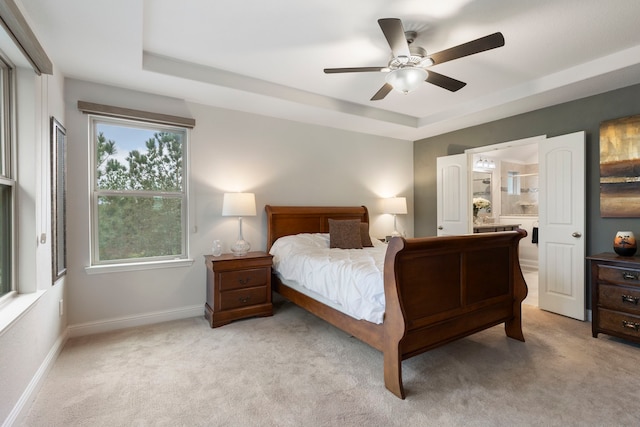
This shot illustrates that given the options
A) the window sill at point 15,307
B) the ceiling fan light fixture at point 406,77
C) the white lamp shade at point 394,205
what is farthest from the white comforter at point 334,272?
the window sill at point 15,307

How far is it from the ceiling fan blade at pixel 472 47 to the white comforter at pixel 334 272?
5.23 feet

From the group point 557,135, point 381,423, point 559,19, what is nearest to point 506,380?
point 381,423

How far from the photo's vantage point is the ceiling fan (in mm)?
1986

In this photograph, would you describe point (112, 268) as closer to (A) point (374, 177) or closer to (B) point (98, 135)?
(B) point (98, 135)

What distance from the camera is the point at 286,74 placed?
315 cm

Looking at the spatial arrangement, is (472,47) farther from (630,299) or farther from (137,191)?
(137,191)

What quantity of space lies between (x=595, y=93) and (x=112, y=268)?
5.28 meters

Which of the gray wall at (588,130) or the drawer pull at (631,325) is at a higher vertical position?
the gray wall at (588,130)

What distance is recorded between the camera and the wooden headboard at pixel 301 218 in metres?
3.90

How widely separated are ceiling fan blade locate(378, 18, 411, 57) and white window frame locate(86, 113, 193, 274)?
7.80ft

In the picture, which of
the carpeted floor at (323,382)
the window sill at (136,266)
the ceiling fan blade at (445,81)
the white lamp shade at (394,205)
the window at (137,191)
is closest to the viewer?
the carpeted floor at (323,382)

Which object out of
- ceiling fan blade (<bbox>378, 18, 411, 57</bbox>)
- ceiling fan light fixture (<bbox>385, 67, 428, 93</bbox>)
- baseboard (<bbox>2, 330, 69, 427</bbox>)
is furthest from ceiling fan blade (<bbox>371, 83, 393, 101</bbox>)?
baseboard (<bbox>2, 330, 69, 427</bbox>)

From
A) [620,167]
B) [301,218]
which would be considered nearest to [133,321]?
[301,218]

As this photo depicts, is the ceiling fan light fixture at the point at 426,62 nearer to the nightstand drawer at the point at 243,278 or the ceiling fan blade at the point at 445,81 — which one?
the ceiling fan blade at the point at 445,81
